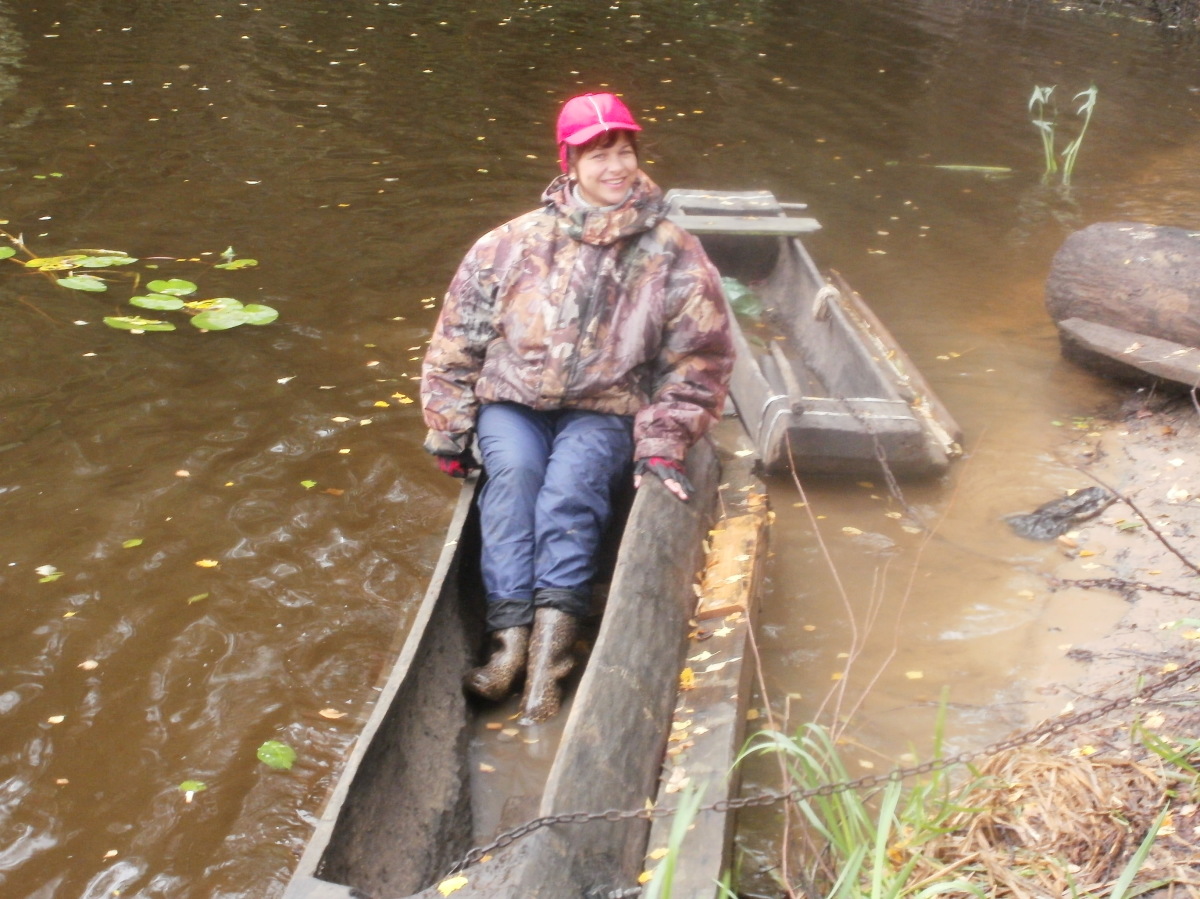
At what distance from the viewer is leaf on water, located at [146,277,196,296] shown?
20.4 feet

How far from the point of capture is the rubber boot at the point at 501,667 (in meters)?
3.23

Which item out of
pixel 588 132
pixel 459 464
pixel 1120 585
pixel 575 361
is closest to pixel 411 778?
pixel 459 464

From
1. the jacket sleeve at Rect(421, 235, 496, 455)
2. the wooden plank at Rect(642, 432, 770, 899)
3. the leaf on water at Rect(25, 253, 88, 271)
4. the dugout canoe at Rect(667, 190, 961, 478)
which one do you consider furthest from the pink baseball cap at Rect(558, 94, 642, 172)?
the leaf on water at Rect(25, 253, 88, 271)

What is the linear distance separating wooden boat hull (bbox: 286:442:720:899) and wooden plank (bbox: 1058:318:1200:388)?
2.49m

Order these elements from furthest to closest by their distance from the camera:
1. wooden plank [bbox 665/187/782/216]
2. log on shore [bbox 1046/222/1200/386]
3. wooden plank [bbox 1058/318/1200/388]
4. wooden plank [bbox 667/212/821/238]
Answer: wooden plank [bbox 665/187/782/216]
wooden plank [bbox 667/212/821/238]
log on shore [bbox 1046/222/1200/386]
wooden plank [bbox 1058/318/1200/388]

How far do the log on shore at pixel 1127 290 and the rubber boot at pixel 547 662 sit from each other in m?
3.00

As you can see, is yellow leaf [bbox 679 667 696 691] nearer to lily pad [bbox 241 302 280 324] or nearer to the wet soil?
the wet soil

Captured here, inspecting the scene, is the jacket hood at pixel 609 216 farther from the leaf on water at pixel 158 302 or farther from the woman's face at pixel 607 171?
the leaf on water at pixel 158 302

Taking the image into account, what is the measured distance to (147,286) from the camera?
637 cm

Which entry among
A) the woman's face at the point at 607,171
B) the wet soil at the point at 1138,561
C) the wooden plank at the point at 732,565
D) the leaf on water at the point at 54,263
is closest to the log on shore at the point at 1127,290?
the wet soil at the point at 1138,561

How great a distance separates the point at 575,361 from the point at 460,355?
1.30 ft

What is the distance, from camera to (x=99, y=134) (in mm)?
8750

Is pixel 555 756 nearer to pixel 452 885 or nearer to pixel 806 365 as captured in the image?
pixel 452 885

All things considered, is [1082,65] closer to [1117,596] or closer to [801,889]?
[1117,596]
